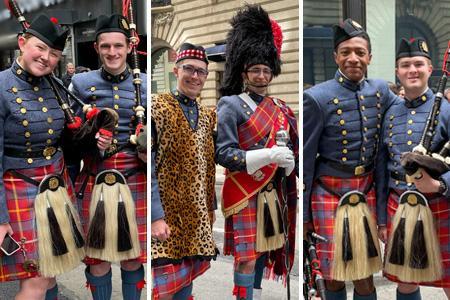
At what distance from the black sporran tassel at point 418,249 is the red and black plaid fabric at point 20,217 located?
4.55ft

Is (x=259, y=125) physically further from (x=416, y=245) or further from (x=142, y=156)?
(x=416, y=245)

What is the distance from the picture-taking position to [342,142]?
79.4 inches

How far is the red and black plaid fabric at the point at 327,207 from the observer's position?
2055 mm

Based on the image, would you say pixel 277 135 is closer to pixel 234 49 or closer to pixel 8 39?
pixel 234 49

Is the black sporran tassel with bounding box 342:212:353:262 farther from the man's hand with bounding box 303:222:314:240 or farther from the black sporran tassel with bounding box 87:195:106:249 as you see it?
the black sporran tassel with bounding box 87:195:106:249

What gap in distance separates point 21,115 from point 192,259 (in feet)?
2.59

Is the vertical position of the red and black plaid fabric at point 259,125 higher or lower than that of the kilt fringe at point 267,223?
higher

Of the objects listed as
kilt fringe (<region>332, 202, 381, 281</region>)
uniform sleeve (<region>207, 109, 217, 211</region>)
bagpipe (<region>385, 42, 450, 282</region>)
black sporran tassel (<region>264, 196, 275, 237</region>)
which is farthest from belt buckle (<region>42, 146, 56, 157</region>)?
bagpipe (<region>385, 42, 450, 282</region>)

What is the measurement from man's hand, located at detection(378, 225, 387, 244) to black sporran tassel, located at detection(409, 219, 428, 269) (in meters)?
0.12

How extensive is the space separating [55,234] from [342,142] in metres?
1.13

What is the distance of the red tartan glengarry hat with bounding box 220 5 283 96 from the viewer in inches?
71.8

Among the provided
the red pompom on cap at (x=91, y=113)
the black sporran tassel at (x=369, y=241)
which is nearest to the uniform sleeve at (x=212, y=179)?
the red pompom on cap at (x=91, y=113)

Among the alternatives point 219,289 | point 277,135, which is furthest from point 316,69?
point 219,289

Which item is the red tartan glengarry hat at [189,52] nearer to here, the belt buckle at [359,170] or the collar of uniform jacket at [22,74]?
the collar of uniform jacket at [22,74]
